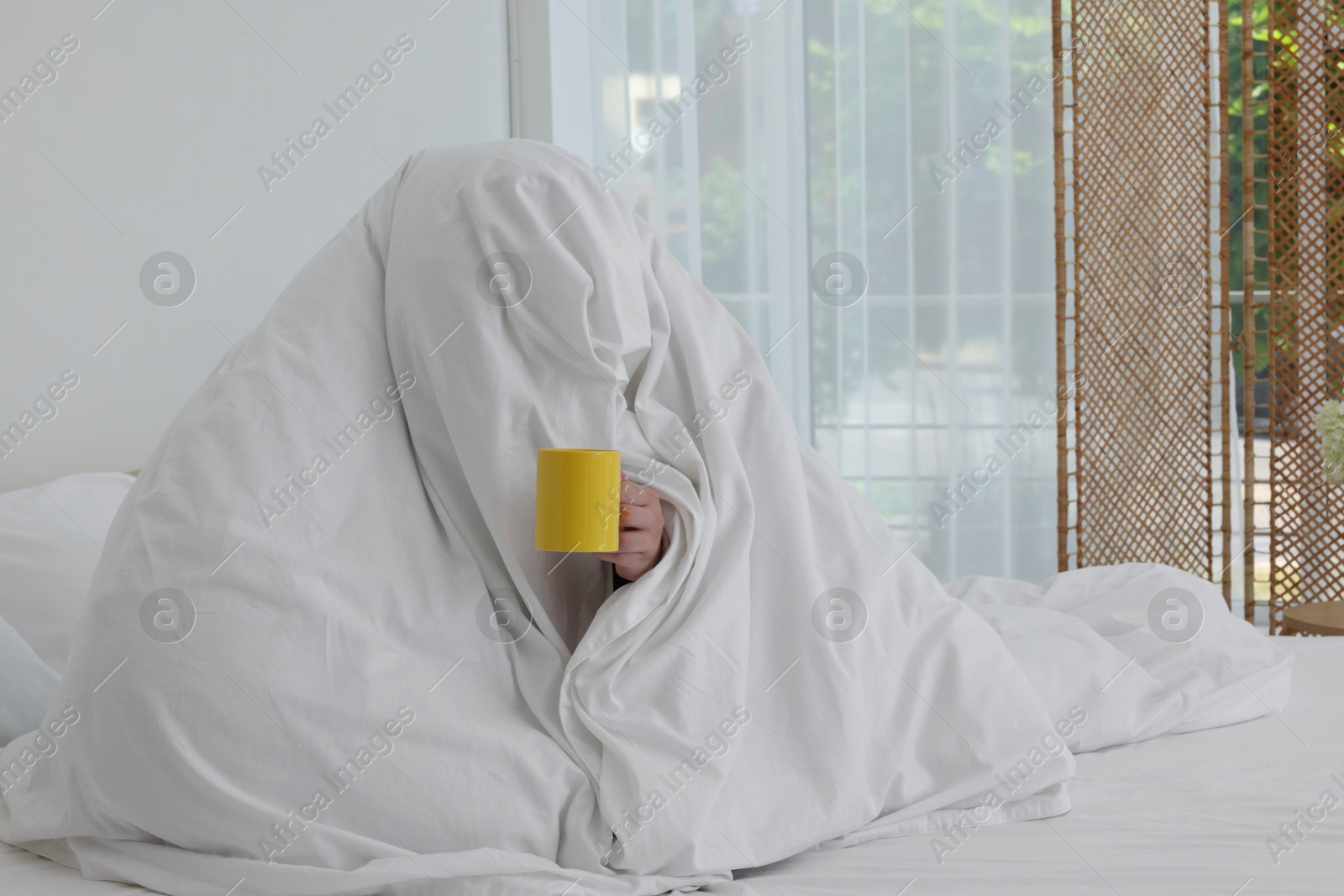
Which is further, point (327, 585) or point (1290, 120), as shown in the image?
point (1290, 120)

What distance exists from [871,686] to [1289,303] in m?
2.25

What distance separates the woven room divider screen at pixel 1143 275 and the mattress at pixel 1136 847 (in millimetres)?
1605

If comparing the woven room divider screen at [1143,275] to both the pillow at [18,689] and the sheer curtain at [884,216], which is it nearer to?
the sheer curtain at [884,216]

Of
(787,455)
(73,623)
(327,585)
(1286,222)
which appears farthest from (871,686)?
(1286,222)

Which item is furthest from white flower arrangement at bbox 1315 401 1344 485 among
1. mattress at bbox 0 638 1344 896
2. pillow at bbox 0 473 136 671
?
pillow at bbox 0 473 136 671

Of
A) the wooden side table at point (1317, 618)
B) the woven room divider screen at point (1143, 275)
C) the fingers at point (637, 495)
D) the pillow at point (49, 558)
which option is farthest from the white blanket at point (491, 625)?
the woven room divider screen at point (1143, 275)

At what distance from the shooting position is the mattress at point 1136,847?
0.93 meters

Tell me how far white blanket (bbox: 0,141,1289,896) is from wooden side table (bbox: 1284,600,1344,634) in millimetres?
1491

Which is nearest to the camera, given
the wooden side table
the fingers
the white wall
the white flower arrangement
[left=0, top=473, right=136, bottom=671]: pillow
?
the fingers

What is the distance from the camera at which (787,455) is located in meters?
1.18

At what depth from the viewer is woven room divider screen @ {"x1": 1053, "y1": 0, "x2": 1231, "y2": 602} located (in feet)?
9.02

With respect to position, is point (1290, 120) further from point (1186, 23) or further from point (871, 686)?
point (871, 686)

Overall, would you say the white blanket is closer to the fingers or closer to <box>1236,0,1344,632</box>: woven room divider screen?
the fingers

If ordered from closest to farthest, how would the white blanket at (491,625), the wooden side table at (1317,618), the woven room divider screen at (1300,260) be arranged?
the white blanket at (491,625) → the wooden side table at (1317,618) → the woven room divider screen at (1300,260)
